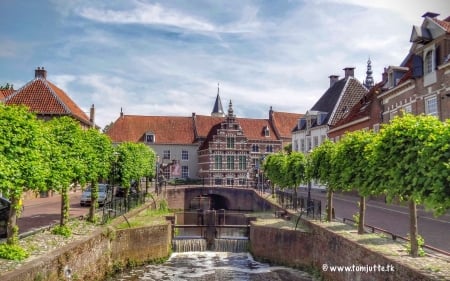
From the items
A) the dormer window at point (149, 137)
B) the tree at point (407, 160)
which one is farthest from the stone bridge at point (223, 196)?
the tree at point (407, 160)

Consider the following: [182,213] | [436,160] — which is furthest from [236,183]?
[436,160]

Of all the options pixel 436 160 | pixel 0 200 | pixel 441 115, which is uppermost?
pixel 441 115

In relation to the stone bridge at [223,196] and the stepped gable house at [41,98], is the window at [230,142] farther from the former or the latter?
the stepped gable house at [41,98]

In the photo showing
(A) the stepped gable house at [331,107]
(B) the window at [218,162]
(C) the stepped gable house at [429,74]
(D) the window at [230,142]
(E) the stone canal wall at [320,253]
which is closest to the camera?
(E) the stone canal wall at [320,253]

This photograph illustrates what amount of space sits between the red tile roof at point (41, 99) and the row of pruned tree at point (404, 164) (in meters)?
28.9

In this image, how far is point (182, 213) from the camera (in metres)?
43.7

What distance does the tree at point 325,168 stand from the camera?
1786 cm

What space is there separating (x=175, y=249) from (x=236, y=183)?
125 ft

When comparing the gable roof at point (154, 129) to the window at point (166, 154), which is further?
the window at point (166, 154)

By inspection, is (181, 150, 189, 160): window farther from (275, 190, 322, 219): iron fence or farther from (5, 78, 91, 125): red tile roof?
(275, 190, 322, 219): iron fence

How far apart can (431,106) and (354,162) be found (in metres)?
12.2

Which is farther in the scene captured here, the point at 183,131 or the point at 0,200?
the point at 183,131

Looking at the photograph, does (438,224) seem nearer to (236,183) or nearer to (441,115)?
(441,115)

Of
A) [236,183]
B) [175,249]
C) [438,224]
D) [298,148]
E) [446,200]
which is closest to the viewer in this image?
[446,200]
